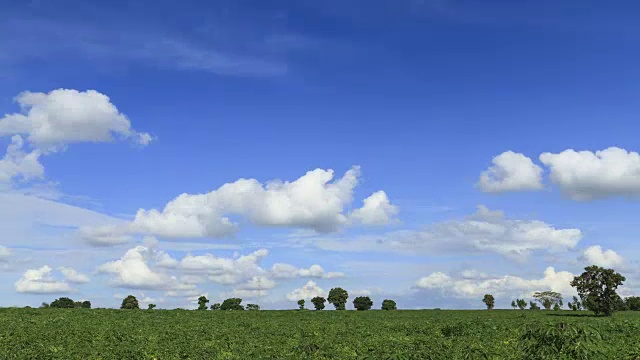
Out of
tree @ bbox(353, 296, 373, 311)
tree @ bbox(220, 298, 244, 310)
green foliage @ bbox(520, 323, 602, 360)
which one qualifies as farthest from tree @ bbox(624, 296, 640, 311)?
green foliage @ bbox(520, 323, 602, 360)

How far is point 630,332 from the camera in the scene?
1746 inches

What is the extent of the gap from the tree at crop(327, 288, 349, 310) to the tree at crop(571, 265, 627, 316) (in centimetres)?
4746

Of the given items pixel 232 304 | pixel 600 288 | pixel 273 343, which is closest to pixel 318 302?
pixel 232 304

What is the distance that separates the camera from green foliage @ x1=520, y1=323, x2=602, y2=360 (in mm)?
13930

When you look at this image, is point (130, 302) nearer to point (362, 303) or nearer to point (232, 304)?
point (232, 304)

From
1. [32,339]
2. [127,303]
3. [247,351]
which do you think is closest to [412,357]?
[247,351]

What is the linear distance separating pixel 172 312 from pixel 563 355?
2626 inches

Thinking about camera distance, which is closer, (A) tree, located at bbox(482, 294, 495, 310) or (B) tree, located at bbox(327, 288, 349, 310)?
(B) tree, located at bbox(327, 288, 349, 310)

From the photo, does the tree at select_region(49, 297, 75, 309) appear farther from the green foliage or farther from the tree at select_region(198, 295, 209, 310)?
the green foliage

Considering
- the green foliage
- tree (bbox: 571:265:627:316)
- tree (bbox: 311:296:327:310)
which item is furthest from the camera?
tree (bbox: 311:296:327:310)

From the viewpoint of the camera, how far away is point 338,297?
12025 cm

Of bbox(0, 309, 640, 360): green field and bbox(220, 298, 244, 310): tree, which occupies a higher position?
bbox(220, 298, 244, 310): tree

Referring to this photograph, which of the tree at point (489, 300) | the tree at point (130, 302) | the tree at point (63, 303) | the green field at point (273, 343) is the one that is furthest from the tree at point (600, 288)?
the tree at point (63, 303)

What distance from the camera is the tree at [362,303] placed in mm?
119312
